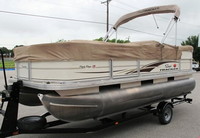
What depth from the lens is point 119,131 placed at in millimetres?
4973

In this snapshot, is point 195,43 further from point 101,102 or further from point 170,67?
point 101,102

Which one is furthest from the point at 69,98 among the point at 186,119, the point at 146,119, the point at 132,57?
the point at 186,119

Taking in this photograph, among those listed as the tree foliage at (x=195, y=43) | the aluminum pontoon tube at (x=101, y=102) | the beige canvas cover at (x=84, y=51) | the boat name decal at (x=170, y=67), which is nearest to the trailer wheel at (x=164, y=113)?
the aluminum pontoon tube at (x=101, y=102)

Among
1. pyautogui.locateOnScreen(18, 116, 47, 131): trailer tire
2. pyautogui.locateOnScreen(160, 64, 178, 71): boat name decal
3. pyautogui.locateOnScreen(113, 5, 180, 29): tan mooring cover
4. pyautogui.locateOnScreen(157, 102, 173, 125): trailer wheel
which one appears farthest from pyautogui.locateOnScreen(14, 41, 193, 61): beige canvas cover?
pyautogui.locateOnScreen(113, 5, 180, 29): tan mooring cover

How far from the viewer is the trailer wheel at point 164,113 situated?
541 centimetres

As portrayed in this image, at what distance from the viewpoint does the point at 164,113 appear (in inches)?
217

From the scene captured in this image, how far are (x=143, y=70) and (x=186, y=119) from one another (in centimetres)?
225

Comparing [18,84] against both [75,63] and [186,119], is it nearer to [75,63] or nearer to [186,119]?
[75,63]

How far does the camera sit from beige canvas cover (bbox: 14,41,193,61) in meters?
3.54

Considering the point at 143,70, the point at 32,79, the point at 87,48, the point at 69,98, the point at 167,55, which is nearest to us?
the point at 69,98

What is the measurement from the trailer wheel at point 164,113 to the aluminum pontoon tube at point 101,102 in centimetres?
27

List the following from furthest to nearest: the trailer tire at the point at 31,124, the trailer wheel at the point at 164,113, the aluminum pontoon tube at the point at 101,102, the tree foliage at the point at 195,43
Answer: the tree foliage at the point at 195,43 < the trailer wheel at the point at 164,113 < the trailer tire at the point at 31,124 < the aluminum pontoon tube at the point at 101,102

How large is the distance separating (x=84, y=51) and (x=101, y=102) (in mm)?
971

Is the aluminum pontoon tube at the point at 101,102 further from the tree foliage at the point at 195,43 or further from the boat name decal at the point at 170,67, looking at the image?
the tree foliage at the point at 195,43
